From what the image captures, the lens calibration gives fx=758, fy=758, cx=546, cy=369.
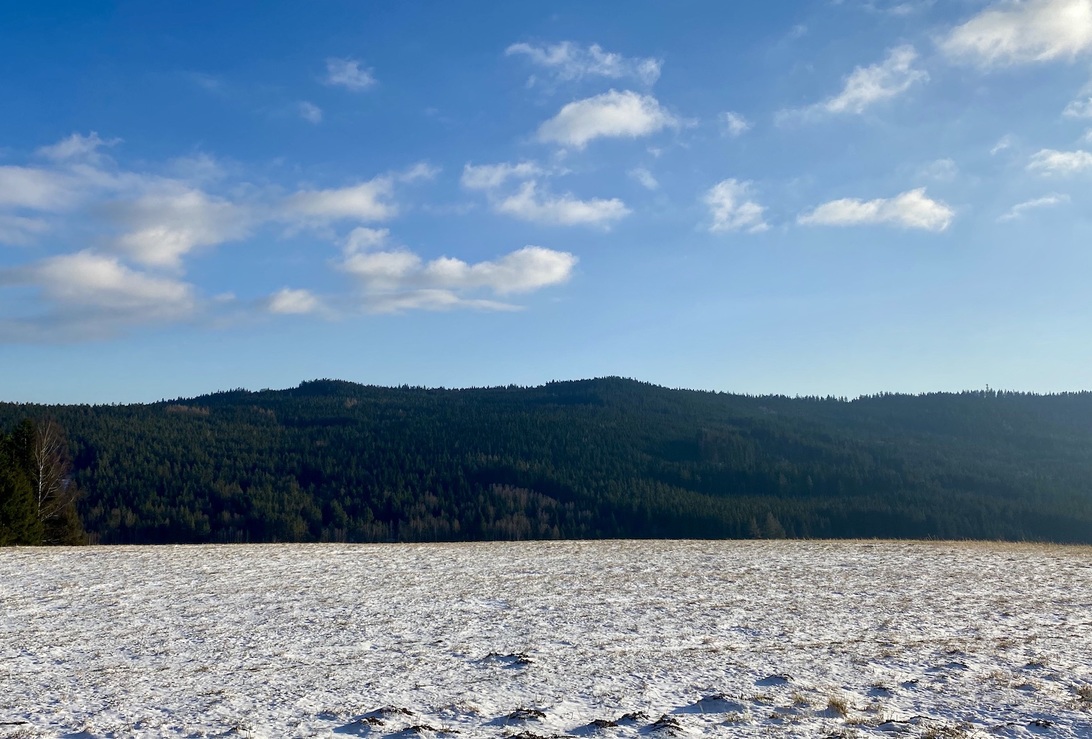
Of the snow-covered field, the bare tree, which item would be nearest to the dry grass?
the snow-covered field

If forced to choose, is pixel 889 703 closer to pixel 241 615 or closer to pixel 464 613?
pixel 464 613

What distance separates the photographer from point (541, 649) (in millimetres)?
13203

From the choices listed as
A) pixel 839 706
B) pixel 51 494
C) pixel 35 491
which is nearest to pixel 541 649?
pixel 839 706

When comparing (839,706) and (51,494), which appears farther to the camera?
(51,494)

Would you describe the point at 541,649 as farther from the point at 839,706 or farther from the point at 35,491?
the point at 35,491

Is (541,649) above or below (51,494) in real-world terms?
below

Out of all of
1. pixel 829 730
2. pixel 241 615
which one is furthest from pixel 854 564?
pixel 241 615

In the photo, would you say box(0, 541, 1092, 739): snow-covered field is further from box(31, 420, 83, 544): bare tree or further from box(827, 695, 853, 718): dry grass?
box(31, 420, 83, 544): bare tree

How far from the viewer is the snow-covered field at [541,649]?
31.4 feet

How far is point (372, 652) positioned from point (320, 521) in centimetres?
15014

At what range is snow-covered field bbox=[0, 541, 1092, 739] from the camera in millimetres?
9562

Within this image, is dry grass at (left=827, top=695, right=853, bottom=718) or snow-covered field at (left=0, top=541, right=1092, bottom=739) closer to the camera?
snow-covered field at (left=0, top=541, right=1092, bottom=739)

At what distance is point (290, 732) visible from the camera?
9016mm

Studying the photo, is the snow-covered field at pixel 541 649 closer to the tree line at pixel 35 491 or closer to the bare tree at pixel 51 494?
the tree line at pixel 35 491
